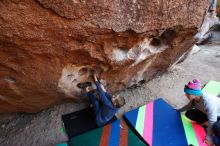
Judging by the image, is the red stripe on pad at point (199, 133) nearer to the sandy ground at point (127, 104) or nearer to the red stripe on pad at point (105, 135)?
the sandy ground at point (127, 104)

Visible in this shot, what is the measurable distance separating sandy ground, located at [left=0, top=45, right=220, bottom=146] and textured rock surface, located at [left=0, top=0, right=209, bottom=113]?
0.21 metres

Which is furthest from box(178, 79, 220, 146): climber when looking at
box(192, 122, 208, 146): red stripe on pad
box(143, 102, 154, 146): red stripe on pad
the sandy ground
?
the sandy ground

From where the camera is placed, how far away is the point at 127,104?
3.20 metres

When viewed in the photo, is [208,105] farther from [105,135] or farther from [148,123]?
[105,135]

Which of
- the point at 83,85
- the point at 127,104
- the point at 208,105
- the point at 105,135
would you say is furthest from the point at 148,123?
the point at 83,85

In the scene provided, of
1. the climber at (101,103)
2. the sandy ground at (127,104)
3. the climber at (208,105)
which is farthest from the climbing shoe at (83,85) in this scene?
the climber at (208,105)

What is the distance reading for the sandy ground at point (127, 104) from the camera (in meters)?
2.64

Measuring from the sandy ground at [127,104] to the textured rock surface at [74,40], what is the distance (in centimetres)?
21

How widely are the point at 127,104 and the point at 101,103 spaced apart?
0.70 m

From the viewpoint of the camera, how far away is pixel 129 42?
2.25 meters

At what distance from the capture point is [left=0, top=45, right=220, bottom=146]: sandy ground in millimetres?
2644

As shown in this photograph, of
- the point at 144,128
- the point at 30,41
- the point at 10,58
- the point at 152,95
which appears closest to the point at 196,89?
the point at 144,128

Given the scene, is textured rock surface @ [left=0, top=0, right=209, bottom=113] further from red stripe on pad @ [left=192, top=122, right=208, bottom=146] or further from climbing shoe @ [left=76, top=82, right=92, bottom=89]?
red stripe on pad @ [left=192, top=122, right=208, bottom=146]

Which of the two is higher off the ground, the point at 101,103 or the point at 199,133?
the point at 101,103
